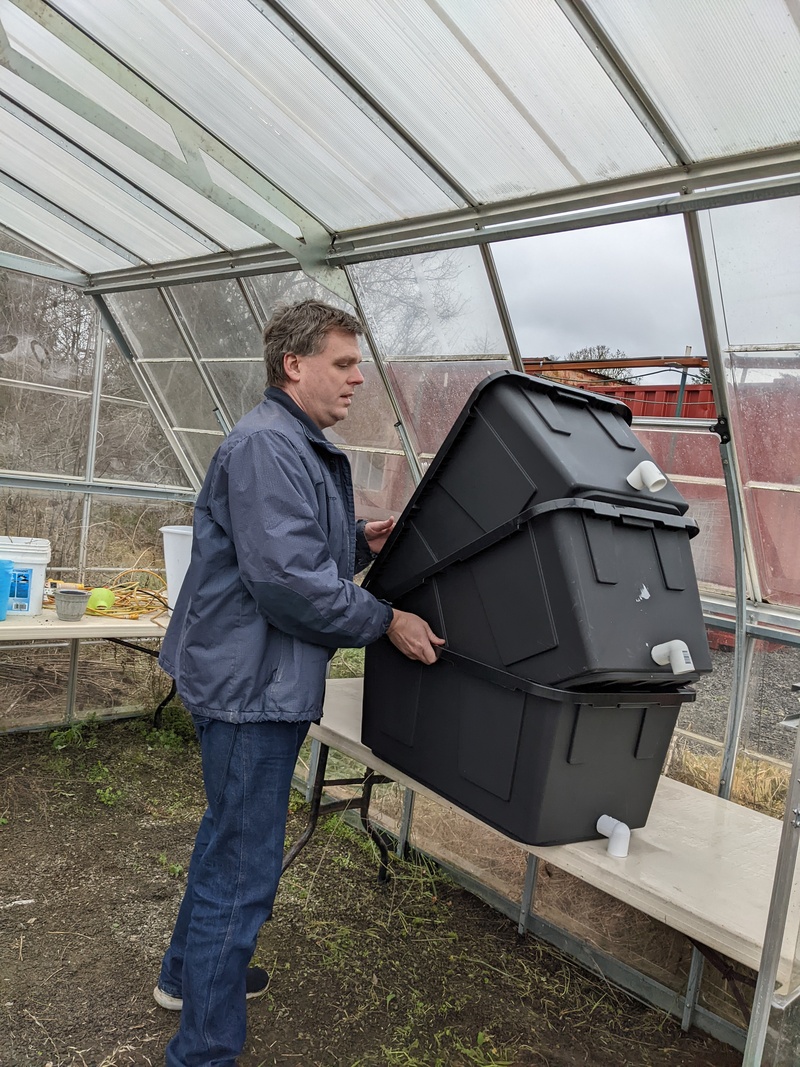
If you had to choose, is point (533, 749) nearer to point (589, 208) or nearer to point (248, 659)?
point (248, 659)

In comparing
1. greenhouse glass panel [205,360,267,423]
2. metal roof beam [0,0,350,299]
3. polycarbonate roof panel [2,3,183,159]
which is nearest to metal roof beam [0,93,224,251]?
polycarbonate roof panel [2,3,183,159]

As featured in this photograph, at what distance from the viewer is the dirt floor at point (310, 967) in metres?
2.41

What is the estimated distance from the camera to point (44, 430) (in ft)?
16.2

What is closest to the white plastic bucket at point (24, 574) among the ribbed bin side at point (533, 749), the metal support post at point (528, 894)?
the ribbed bin side at point (533, 749)

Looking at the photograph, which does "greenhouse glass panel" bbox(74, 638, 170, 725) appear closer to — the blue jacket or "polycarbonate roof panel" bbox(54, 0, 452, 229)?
"polycarbonate roof panel" bbox(54, 0, 452, 229)

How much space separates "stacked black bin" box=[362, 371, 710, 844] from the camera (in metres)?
1.78

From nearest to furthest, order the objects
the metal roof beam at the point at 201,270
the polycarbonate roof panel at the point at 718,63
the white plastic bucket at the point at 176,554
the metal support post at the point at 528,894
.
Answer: the polycarbonate roof panel at the point at 718,63 → the metal support post at the point at 528,894 → the metal roof beam at the point at 201,270 → the white plastic bucket at the point at 176,554

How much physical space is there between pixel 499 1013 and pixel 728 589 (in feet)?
5.15

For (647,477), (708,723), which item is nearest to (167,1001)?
(708,723)

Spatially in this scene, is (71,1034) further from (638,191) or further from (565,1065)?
(638,191)

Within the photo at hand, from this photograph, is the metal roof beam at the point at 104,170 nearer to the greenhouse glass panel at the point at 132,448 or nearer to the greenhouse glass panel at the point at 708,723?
the greenhouse glass panel at the point at 132,448

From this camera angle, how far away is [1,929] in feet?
9.34

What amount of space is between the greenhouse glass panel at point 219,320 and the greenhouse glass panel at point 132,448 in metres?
0.90

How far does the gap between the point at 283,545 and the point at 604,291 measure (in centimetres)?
152
